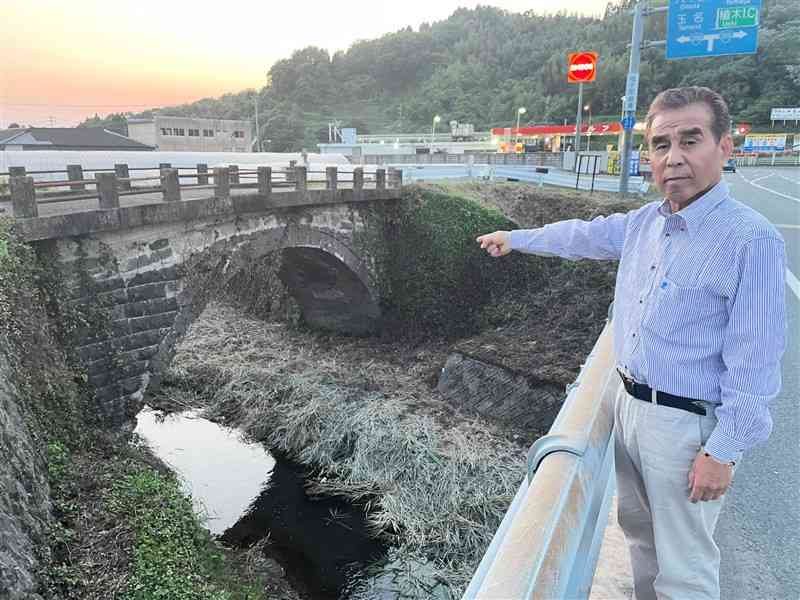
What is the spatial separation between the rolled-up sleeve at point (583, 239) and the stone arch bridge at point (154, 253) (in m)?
6.57

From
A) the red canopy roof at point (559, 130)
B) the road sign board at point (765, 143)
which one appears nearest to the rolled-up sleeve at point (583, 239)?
the red canopy roof at point (559, 130)

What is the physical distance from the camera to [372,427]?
10.2 metres

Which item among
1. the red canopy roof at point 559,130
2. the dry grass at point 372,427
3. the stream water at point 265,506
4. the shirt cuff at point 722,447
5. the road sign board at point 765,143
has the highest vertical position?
the red canopy roof at point 559,130

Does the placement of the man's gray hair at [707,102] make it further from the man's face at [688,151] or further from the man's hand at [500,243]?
the man's hand at [500,243]

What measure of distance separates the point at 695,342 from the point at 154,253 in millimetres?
8185

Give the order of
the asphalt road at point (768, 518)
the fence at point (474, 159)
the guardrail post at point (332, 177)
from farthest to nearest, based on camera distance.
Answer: the fence at point (474, 159) → the guardrail post at point (332, 177) → the asphalt road at point (768, 518)

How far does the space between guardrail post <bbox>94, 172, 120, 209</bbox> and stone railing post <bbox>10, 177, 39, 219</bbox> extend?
0.89m

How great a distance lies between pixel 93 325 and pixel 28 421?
2191mm

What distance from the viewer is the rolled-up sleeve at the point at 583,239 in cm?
223

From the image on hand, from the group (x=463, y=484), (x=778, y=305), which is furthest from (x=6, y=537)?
(x=463, y=484)

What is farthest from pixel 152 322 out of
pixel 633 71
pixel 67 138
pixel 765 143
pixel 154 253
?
pixel 765 143

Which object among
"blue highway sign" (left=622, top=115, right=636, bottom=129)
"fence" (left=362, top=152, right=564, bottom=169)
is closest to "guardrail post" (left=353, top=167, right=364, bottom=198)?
"blue highway sign" (left=622, top=115, right=636, bottom=129)

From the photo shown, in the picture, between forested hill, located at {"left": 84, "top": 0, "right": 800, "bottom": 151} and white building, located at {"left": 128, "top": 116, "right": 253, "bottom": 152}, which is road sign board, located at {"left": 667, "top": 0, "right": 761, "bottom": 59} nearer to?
white building, located at {"left": 128, "top": 116, "right": 253, "bottom": 152}

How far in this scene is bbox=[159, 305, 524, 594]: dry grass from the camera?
8.15 m
